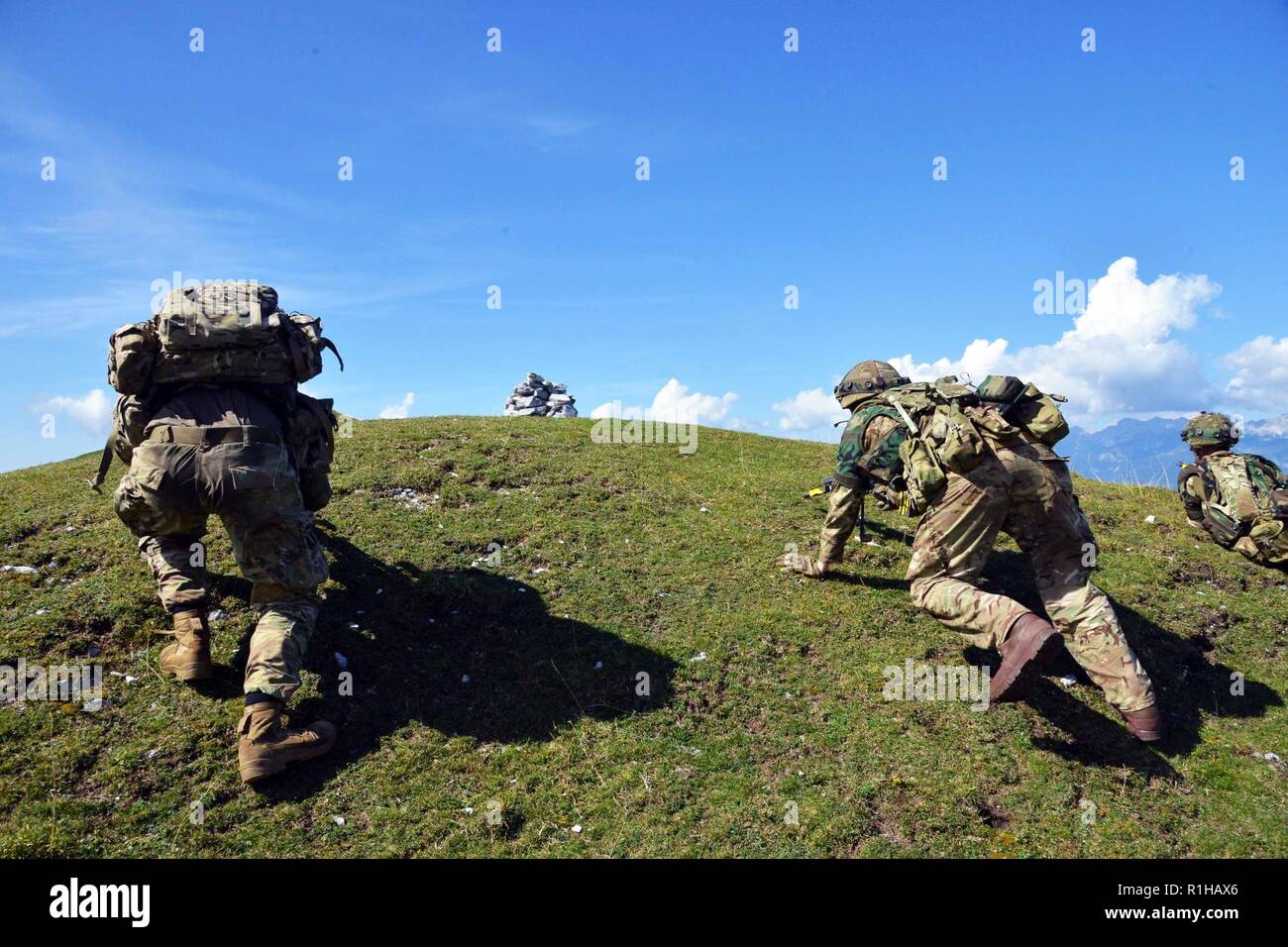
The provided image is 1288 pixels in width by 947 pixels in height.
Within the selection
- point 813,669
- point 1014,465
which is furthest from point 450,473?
point 1014,465

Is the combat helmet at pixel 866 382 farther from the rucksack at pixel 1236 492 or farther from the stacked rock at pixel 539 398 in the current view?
the stacked rock at pixel 539 398

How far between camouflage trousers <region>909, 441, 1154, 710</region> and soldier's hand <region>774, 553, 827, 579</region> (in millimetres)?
1939

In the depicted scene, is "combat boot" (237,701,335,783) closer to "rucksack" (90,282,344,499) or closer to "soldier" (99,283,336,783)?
"soldier" (99,283,336,783)

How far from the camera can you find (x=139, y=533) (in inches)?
270

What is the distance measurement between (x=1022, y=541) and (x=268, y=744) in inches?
316

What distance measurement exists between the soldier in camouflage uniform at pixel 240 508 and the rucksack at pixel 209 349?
25 centimetres

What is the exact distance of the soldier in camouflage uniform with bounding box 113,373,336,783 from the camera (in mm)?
6473

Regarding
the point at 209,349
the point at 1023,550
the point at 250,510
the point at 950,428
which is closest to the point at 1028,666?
the point at 1023,550

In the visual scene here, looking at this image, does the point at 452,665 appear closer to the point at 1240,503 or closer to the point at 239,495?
the point at 239,495

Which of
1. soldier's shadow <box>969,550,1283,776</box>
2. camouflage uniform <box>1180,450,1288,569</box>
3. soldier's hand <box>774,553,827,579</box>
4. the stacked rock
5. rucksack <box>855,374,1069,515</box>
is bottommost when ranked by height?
soldier's shadow <box>969,550,1283,776</box>

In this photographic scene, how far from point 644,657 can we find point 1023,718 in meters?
4.13

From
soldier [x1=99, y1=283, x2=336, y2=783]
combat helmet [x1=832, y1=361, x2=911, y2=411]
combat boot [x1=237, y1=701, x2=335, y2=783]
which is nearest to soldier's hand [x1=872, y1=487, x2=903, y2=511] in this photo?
combat helmet [x1=832, y1=361, x2=911, y2=411]
